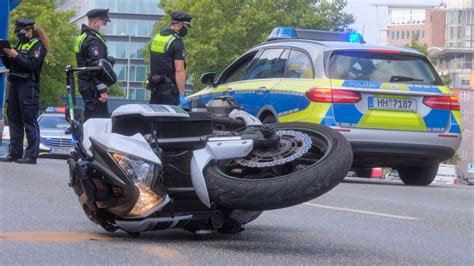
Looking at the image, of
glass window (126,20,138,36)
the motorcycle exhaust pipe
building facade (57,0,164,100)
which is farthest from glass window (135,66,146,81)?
the motorcycle exhaust pipe

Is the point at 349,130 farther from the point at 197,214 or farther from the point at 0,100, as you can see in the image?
the point at 197,214

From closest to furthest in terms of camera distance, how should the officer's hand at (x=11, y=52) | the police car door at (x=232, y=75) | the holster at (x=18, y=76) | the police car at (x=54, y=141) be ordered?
the officer's hand at (x=11, y=52), the holster at (x=18, y=76), the police car door at (x=232, y=75), the police car at (x=54, y=141)

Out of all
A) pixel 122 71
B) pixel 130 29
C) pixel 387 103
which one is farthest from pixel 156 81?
pixel 122 71

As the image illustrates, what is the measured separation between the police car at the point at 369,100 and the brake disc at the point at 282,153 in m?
7.10

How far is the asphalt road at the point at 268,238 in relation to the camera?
20.7 feet

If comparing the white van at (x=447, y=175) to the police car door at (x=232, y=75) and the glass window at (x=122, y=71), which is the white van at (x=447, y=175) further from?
the police car door at (x=232, y=75)

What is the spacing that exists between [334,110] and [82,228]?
6871 mm

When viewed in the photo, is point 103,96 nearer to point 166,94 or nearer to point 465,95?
point 166,94

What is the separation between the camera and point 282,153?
682 cm

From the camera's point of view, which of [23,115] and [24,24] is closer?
[24,24]

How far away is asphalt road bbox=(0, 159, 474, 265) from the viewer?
6.31 meters

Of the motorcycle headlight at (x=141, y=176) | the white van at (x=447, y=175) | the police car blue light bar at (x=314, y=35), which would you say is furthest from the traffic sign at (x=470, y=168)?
the motorcycle headlight at (x=141, y=176)

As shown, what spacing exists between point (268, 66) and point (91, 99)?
12.9 ft

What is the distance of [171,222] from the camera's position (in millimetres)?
6840
